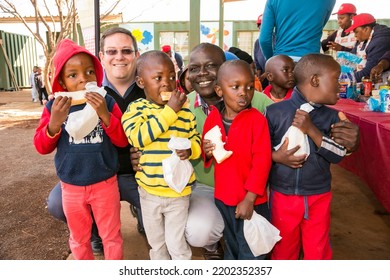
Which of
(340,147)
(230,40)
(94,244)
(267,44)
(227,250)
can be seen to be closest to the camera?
(340,147)

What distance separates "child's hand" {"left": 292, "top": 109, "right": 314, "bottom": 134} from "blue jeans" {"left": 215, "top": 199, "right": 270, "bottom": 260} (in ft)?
1.48

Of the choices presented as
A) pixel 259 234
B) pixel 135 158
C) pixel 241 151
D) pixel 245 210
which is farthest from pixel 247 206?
pixel 135 158

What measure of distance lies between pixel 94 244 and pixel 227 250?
3.54ft

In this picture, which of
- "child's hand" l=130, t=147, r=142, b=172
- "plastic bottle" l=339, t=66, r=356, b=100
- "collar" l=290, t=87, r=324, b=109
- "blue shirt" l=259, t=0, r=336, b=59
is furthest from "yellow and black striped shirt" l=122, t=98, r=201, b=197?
"plastic bottle" l=339, t=66, r=356, b=100

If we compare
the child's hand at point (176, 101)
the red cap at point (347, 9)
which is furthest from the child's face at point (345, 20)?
the child's hand at point (176, 101)

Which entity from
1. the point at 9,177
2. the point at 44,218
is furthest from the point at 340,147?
the point at 9,177

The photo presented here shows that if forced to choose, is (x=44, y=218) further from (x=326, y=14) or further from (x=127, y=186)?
(x=326, y=14)

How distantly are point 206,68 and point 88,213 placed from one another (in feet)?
3.55

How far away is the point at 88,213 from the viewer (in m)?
1.93

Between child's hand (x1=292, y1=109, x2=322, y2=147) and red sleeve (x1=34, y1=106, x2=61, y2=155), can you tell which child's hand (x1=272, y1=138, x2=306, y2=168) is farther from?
red sleeve (x1=34, y1=106, x2=61, y2=155)

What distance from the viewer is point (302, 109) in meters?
1.78

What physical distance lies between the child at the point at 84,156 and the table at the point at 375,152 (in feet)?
5.10

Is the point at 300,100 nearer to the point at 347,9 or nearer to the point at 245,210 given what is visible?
the point at 245,210

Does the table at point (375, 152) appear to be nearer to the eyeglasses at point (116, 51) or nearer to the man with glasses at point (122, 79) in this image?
the man with glasses at point (122, 79)
